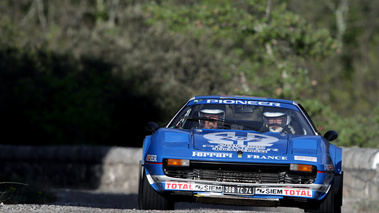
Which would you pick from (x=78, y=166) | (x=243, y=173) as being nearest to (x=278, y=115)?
(x=243, y=173)

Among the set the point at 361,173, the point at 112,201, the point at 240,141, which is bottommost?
the point at 112,201

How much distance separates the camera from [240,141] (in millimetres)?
7297

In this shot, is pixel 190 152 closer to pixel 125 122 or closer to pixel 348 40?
pixel 125 122

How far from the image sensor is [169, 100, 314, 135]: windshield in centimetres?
820

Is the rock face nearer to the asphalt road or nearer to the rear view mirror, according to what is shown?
the asphalt road

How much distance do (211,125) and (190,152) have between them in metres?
1.28

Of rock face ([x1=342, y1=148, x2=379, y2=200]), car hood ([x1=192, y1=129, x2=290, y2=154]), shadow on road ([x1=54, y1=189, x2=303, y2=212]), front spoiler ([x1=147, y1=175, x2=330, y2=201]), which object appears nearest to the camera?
front spoiler ([x1=147, y1=175, x2=330, y2=201])

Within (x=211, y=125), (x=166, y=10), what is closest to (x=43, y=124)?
(x=166, y=10)

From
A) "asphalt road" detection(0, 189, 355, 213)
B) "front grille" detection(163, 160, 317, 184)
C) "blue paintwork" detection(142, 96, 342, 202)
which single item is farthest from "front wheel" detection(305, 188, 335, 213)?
"asphalt road" detection(0, 189, 355, 213)

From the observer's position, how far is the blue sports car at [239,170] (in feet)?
22.7

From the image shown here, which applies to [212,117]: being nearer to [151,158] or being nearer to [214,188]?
[151,158]

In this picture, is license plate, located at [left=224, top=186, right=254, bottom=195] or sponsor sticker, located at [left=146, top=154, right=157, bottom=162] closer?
license plate, located at [left=224, top=186, right=254, bottom=195]

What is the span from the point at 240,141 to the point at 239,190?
0.58m

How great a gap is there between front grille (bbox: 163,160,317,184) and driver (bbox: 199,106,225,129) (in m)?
1.23
